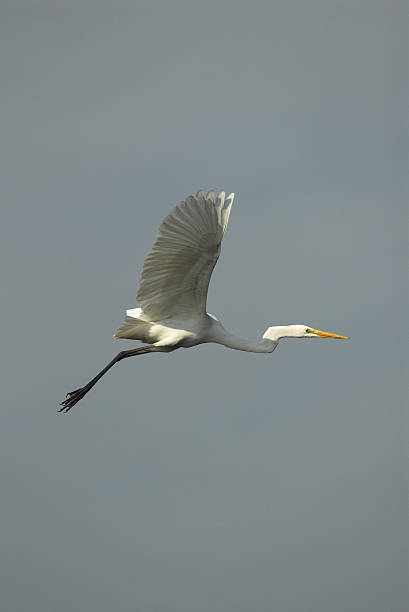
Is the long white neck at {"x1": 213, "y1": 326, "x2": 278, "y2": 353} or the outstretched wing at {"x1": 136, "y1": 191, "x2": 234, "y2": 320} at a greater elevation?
the outstretched wing at {"x1": 136, "y1": 191, "x2": 234, "y2": 320}

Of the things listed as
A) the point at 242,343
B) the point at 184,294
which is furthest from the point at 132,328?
the point at 242,343

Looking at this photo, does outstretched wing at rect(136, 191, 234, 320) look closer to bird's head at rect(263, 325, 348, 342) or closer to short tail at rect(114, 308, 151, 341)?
short tail at rect(114, 308, 151, 341)

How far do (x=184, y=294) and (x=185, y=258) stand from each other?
0.99 metres

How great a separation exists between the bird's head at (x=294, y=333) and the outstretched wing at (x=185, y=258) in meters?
1.56

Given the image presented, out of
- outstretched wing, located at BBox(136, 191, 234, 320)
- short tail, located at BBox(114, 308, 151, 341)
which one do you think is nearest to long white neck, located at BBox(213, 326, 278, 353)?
outstretched wing, located at BBox(136, 191, 234, 320)

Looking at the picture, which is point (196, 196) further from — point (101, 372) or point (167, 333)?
point (101, 372)

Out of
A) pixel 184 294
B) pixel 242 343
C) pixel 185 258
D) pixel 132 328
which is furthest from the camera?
pixel 242 343

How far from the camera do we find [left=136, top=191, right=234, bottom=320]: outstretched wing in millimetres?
12727

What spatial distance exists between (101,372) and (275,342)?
2776mm

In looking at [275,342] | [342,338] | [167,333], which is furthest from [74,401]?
[342,338]

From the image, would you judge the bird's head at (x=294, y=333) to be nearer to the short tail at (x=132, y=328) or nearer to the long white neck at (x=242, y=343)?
the long white neck at (x=242, y=343)

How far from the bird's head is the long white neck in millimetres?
123

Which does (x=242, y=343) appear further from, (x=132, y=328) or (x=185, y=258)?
(x=185, y=258)

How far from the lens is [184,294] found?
47.5 feet
